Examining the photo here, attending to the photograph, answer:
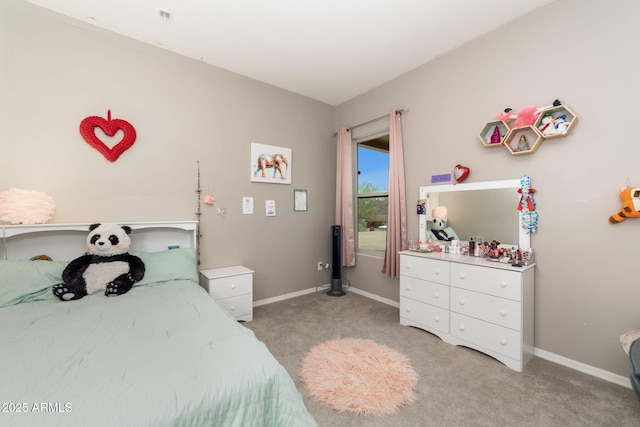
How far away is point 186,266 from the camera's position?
232 centimetres

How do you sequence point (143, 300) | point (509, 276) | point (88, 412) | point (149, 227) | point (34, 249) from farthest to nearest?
point (149, 227), point (34, 249), point (509, 276), point (143, 300), point (88, 412)

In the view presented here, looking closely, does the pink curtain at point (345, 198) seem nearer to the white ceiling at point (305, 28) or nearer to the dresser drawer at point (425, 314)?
the white ceiling at point (305, 28)

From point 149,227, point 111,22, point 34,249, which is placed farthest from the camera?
point 149,227

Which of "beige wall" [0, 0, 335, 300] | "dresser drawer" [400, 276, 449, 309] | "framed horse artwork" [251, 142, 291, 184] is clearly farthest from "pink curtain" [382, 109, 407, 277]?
"framed horse artwork" [251, 142, 291, 184]

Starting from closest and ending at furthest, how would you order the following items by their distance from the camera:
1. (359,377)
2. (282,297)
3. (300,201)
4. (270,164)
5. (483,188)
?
(359,377), (483,188), (270,164), (282,297), (300,201)

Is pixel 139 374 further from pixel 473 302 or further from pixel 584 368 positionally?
pixel 584 368

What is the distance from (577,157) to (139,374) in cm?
Result: 293

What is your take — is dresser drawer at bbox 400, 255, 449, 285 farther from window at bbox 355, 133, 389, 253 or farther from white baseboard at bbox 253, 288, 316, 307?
white baseboard at bbox 253, 288, 316, 307

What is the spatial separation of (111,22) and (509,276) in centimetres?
387

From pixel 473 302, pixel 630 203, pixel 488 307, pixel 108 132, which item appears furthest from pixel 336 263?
pixel 108 132

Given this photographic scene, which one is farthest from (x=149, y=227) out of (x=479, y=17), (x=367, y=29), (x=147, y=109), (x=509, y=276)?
(x=479, y=17)

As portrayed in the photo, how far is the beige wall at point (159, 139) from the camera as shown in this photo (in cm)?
205

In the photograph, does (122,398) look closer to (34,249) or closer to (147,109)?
(34,249)

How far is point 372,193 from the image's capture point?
3.62 meters
